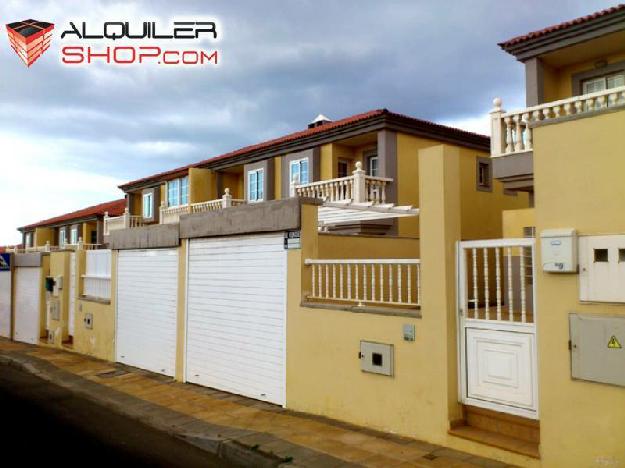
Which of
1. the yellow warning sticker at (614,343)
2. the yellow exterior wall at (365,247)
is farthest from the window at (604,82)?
the yellow warning sticker at (614,343)

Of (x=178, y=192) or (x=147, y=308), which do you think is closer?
(x=147, y=308)

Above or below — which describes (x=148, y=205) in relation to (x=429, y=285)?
above

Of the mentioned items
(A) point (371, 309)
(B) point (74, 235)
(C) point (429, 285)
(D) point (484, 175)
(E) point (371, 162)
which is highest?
(E) point (371, 162)

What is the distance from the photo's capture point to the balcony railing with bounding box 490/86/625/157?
29.4 feet

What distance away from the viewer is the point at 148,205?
96.1 ft

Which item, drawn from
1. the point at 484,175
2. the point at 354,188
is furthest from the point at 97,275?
the point at 484,175

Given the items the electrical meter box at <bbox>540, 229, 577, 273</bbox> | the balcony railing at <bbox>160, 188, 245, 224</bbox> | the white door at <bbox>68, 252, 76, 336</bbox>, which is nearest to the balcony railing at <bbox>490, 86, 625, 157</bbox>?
the electrical meter box at <bbox>540, 229, 577, 273</bbox>

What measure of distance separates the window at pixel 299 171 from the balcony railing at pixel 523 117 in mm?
8733

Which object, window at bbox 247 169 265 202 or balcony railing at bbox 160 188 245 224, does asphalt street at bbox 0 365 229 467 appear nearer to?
balcony railing at bbox 160 188 245 224

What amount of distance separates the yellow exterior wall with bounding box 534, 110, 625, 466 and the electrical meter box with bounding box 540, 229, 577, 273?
13cm

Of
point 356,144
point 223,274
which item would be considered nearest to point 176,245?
point 223,274

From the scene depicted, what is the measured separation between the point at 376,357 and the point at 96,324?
427 inches

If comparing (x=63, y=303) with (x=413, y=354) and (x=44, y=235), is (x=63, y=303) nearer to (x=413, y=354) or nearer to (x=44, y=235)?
(x=413, y=354)

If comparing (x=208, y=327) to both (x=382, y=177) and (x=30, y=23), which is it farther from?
(x=30, y=23)
